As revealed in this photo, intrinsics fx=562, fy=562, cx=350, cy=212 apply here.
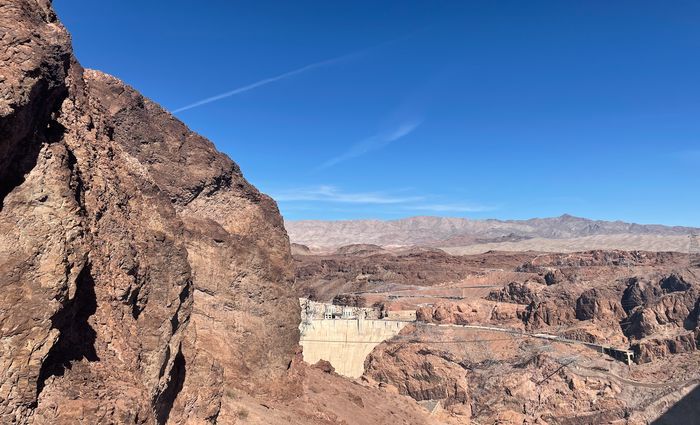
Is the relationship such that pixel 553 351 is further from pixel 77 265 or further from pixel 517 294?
pixel 77 265

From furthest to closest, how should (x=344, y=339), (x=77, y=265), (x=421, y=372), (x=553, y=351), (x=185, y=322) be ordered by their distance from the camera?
(x=344, y=339) < (x=553, y=351) < (x=421, y=372) < (x=185, y=322) < (x=77, y=265)

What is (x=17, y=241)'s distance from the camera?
5.20 m

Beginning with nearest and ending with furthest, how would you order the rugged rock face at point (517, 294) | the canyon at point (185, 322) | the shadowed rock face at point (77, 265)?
the shadowed rock face at point (77, 265) → the canyon at point (185, 322) → the rugged rock face at point (517, 294)

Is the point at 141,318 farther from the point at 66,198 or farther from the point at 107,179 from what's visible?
the point at 66,198

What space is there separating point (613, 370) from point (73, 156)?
136ft

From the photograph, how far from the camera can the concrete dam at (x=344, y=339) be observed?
132 feet

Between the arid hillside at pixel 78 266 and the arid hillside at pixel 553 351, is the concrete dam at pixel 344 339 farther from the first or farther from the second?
the arid hillside at pixel 78 266

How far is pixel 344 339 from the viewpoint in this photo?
42.6 metres


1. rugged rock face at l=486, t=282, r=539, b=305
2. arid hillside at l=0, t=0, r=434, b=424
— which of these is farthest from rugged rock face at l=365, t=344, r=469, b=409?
arid hillside at l=0, t=0, r=434, b=424

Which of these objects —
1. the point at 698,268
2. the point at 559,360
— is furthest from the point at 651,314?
the point at 698,268

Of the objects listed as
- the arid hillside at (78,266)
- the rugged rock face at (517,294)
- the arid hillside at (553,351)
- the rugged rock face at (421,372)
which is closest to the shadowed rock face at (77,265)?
the arid hillside at (78,266)

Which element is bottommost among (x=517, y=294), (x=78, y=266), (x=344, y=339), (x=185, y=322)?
(x=344, y=339)

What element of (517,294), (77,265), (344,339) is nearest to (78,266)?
(77,265)

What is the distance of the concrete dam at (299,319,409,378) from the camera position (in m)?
40.4
